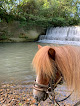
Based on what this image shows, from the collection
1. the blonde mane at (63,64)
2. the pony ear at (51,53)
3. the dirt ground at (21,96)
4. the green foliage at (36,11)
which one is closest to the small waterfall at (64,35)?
the green foliage at (36,11)

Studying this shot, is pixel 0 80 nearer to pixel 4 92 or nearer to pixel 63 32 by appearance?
pixel 4 92

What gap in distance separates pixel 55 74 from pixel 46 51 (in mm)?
297

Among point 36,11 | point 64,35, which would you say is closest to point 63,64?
point 64,35

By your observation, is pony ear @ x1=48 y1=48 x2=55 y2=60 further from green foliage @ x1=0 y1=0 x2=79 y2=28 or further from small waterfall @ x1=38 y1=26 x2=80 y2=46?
green foliage @ x1=0 y1=0 x2=79 y2=28

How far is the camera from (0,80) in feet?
12.8

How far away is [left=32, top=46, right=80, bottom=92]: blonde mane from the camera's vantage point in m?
1.15

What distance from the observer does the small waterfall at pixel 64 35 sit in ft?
45.1

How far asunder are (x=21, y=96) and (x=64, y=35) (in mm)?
13740

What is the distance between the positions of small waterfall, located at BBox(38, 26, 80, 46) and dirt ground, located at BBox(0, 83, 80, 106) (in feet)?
34.9

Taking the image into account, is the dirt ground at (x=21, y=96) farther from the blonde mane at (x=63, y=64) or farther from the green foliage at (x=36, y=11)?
the green foliage at (x=36, y=11)

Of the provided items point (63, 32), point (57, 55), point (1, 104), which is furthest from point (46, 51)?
point (63, 32)

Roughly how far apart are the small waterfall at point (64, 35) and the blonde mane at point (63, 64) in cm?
1221

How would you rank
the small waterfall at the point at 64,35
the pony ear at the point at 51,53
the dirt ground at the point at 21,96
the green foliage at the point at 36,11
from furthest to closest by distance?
the green foliage at the point at 36,11 → the small waterfall at the point at 64,35 → the dirt ground at the point at 21,96 → the pony ear at the point at 51,53

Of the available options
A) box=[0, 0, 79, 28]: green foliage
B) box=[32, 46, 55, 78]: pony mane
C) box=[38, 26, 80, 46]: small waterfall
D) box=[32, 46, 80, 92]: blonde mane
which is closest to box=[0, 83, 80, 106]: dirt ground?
box=[32, 46, 80, 92]: blonde mane
